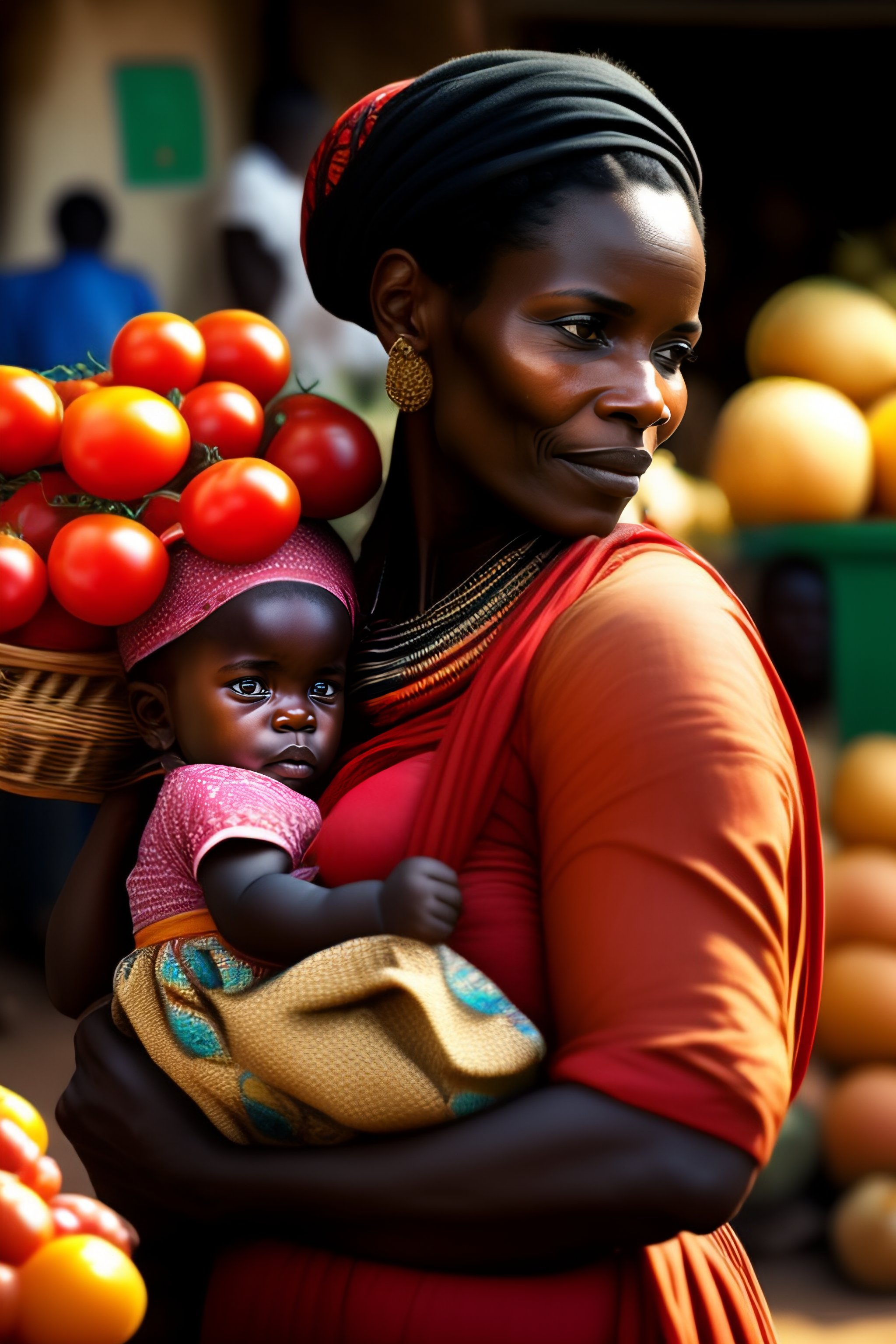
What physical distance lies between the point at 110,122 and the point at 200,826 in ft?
18.9

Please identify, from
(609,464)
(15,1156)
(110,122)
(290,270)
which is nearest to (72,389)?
(609,464)

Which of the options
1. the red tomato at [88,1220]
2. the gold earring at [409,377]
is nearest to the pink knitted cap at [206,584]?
the gold earring at [409,377]

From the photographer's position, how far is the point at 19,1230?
1235mm

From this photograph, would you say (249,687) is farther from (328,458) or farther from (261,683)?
(328,458)

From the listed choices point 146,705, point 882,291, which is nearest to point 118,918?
point 146,705

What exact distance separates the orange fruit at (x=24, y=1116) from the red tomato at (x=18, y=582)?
1.81ft

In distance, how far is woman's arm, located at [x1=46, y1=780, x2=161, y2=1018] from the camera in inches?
75.6

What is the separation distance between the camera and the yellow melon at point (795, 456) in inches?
143

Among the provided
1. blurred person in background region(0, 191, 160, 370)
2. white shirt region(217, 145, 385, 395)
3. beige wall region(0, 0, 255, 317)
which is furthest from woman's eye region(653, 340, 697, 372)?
beige wall region(0, 0, 255, 317)

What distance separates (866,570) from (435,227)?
2329mm

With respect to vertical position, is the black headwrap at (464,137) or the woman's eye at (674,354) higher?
the black headwrap at (464,137)

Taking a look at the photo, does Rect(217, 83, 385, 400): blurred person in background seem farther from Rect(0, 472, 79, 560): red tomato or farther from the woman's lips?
the woman's lips

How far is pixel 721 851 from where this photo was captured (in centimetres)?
136

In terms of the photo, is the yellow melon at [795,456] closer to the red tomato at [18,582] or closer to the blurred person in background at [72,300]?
the red tomato at [18,582]
